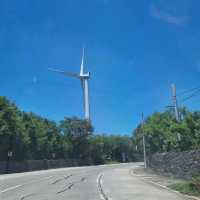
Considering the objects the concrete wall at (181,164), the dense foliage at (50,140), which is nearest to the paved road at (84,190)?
the concrete wall at (181,164)

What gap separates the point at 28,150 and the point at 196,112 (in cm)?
3998

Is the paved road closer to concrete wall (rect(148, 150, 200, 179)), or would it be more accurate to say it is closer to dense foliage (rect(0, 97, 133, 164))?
concrete wall (rect(148, 150, 200, 179))

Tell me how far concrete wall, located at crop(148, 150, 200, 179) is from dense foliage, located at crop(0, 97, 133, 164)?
84.1 ft

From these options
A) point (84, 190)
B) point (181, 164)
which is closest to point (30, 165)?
point (181, 164)

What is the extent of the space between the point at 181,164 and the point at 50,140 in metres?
54.4

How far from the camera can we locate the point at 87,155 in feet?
318

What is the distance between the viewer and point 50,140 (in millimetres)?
77438

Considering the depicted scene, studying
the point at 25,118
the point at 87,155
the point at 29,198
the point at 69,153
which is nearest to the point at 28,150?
the point at 25,118

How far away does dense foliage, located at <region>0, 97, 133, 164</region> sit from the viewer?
2092 inches

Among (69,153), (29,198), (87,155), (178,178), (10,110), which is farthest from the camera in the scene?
(87,155)

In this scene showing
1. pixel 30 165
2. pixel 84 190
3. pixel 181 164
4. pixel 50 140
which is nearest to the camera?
pixel 84 190

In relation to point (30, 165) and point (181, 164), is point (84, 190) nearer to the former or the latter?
point (181, 164)

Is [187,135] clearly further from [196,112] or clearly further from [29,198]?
[29,198]

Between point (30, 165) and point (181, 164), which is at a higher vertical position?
point (30, 165)
